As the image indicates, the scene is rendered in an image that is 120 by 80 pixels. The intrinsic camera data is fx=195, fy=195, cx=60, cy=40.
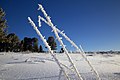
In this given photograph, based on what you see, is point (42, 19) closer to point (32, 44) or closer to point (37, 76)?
point (37, 76)

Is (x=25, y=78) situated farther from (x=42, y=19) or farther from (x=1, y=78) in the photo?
(x=42, y=19)

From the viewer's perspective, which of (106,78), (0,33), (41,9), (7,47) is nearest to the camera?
(41,9)

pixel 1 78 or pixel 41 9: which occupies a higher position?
pixel 41 9

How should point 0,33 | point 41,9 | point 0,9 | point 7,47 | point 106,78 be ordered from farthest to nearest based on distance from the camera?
point 7,47
point 0,9
point 0,33
point 106,78
point 41,9

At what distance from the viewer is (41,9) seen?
957 mm

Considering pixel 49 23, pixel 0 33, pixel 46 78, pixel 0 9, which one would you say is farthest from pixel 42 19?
pixel 0 9

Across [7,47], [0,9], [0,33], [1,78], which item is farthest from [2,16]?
[1,78]

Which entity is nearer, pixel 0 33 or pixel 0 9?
pixel 0 33

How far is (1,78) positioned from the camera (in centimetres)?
573

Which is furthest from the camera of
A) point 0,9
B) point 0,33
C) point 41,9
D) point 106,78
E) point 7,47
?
point 7,47

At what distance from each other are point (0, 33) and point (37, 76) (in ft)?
66.6

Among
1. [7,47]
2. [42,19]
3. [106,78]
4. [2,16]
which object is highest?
[2,16]

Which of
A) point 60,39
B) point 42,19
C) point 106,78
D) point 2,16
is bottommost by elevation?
point 106,78

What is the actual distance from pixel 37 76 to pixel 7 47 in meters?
31.8
